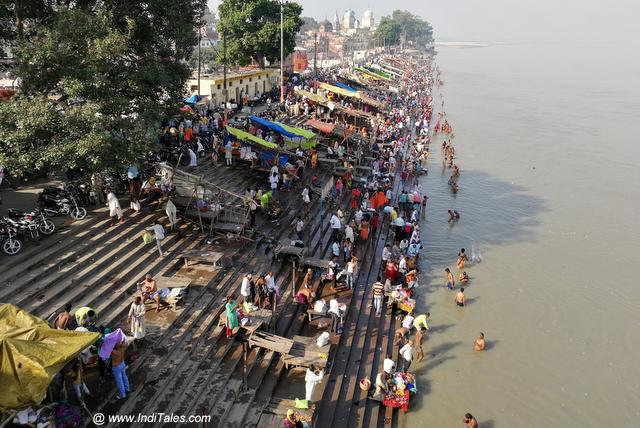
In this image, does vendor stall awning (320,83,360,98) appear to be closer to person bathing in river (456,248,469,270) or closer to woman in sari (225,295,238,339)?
person bathing in river (456,248,469,270)

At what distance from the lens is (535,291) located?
15.4 meters

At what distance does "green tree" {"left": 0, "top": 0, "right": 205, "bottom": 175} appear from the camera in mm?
10680

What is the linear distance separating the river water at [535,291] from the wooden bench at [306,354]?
2.14 meters

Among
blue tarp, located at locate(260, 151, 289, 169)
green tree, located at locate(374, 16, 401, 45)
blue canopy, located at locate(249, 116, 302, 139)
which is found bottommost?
blue tarp, located at locate(260, 151, 289, 169)

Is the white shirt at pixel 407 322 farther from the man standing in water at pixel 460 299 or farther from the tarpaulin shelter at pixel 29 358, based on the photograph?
the tarpaulin shelter at pixel 29 358

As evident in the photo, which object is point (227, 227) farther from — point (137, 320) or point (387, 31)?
point (387, 31)

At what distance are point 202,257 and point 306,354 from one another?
4.16m

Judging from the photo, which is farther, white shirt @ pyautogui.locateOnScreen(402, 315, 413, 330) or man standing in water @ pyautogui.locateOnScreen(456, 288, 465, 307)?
man standing in water @ pyautogui.locateOnScreen(456, 288, 465, 307)

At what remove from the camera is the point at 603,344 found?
12.9 metres

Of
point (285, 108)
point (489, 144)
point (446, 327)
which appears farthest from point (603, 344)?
point (489, 144)

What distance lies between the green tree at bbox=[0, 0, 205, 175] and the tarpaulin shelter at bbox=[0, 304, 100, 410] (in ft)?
17.1

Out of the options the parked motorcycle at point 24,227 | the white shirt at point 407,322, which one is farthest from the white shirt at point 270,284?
the parked motorcycle at point 24,227

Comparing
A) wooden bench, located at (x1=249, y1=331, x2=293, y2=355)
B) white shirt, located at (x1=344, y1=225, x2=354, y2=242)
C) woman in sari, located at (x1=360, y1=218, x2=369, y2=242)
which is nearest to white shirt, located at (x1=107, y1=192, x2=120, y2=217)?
wooden bench, located at (x1=249, y1=331, x2=293, y2=355)

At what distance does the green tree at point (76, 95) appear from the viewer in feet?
35.0
